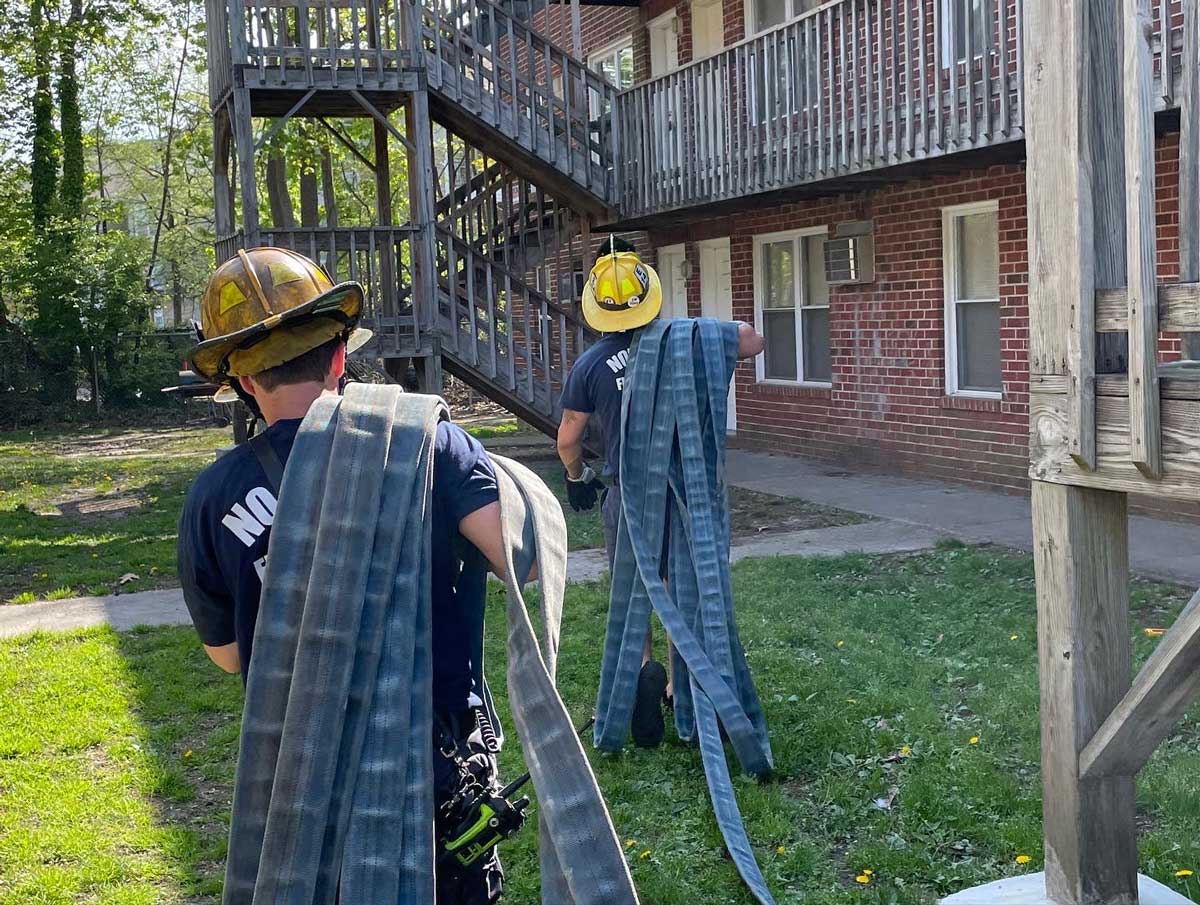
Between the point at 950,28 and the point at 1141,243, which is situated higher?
the point at 950,28

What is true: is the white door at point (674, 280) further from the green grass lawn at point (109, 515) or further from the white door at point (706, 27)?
the green grass lawn at point (109, 515)

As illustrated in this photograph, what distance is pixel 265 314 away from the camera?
100 inches

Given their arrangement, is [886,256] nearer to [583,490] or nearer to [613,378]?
[583,490]

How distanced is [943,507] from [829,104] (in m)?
3.59


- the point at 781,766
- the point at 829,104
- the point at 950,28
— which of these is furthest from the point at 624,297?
the point at 829,104

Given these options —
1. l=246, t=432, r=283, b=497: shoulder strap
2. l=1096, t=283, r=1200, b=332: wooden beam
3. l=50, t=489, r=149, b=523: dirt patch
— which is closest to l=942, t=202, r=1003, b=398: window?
l=50, t=489, r=149, b=523: dirt patch

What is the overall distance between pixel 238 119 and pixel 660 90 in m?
4.36

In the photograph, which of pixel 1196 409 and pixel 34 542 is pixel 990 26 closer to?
pixel 1196 409

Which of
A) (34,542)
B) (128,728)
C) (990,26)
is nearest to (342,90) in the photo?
(34,542)

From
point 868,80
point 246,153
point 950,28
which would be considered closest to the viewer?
point 950,28

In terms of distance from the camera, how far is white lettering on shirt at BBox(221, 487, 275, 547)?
2.55m

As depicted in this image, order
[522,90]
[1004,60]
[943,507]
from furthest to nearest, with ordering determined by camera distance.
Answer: [522,90] → [943,507] → [1004,60]

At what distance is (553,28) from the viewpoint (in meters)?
21.4

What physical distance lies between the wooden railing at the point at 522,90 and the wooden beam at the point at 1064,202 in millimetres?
10905
